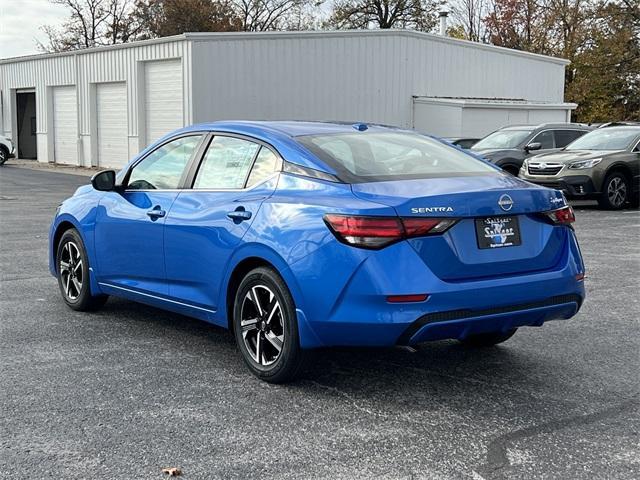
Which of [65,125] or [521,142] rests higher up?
[65,125]

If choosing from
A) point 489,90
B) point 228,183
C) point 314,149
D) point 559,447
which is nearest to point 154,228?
point 228,183

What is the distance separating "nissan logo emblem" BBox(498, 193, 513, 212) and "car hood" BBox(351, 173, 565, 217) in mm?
13

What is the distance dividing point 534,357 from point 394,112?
915 inches

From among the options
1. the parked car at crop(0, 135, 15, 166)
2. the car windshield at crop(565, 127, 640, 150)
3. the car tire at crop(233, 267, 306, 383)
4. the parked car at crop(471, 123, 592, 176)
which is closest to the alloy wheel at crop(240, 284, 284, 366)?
the car tire at crop(233, 267, 306, 383)

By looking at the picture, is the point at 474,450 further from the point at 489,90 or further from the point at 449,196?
the point at 489,90

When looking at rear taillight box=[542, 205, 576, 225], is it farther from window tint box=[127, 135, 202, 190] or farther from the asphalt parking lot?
window tint box=[127, 135, 202, 190]

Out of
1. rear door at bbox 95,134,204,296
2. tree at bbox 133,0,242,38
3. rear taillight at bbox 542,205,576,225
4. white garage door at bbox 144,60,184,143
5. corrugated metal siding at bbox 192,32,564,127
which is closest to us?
rear taillight at bbox 542,205,576,225

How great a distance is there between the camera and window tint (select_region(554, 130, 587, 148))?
→ 1877 cm

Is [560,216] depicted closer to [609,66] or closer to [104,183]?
[104,183]

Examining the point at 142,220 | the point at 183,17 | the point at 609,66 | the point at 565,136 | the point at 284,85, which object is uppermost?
the point at 183,17

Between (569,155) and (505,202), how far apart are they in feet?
39.6

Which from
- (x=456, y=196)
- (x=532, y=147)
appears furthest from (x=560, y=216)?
(x=532, y=147)

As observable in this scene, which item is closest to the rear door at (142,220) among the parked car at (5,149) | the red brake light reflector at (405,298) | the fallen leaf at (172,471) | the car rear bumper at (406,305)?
the car rear bumper at (406,305)

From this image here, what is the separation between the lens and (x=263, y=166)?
5254 millimetres
